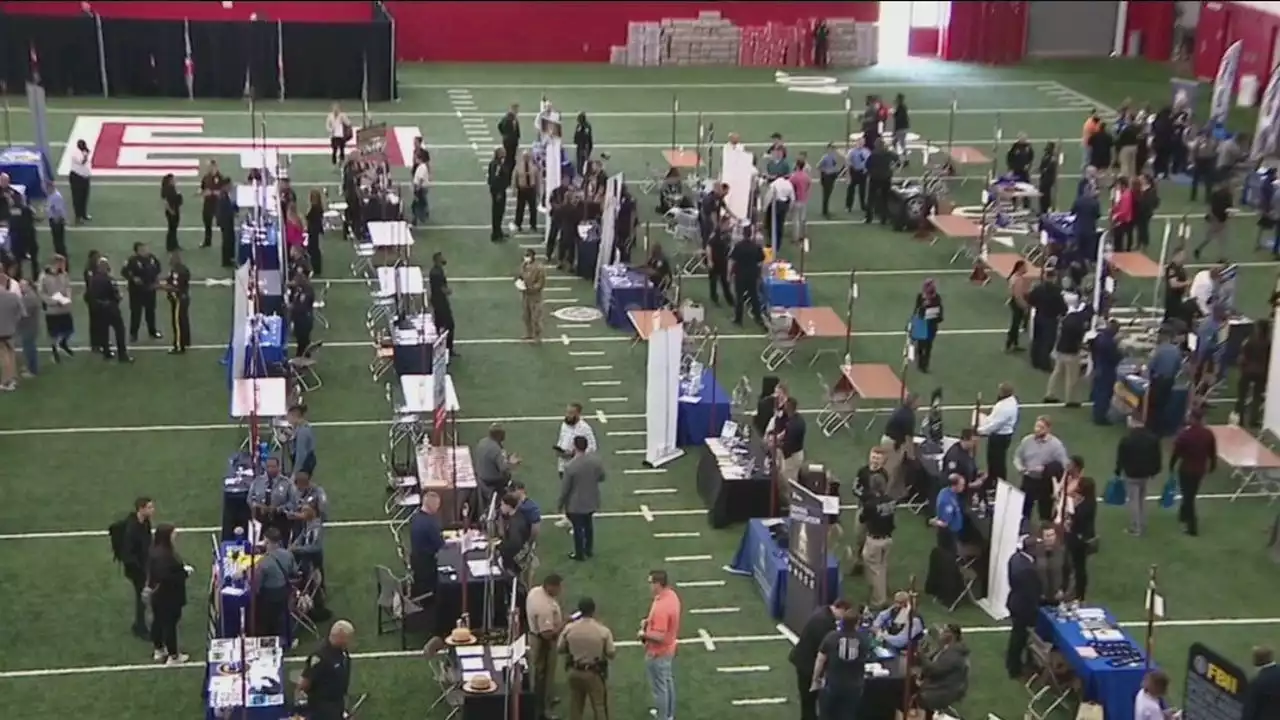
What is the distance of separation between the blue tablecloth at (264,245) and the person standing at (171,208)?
190 cm

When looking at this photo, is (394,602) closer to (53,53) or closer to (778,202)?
(778,202)

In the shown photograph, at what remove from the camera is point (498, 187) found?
2811cm

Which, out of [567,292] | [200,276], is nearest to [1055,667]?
[567,292]

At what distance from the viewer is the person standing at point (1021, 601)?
50.4 ft

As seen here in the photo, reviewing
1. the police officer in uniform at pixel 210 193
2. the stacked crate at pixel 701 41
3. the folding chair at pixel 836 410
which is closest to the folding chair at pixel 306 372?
the police officer in uniform at pixel 210 193

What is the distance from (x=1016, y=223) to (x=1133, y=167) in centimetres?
375

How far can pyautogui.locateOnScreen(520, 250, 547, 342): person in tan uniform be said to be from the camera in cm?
2334

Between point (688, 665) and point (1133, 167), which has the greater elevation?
point (1133, 167)

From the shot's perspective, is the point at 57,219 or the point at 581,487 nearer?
the point at 581,487

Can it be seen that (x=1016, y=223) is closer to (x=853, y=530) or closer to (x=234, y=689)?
(x=853, y=530)

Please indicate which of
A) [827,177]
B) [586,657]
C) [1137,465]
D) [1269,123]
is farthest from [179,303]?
[1269,123]

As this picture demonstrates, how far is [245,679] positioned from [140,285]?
11.0 metres

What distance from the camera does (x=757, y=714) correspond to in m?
15.2

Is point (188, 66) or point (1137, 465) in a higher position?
point (188, 66)
